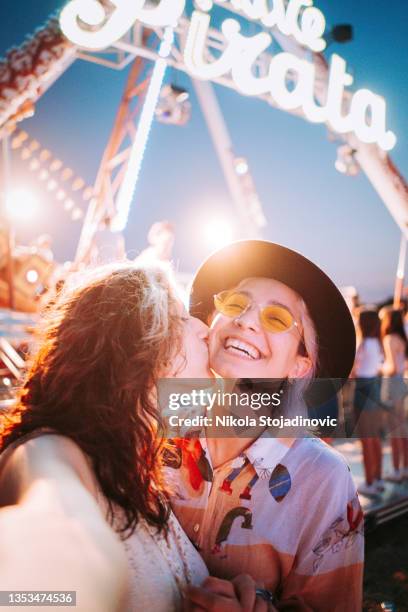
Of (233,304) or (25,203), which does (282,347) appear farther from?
(25,203)

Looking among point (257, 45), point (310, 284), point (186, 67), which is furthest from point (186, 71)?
point (310, 284)

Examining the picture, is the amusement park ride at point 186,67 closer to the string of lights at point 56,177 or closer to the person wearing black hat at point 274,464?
the person wearing black hat at point 274,464

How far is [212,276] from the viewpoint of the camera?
1.95 meters

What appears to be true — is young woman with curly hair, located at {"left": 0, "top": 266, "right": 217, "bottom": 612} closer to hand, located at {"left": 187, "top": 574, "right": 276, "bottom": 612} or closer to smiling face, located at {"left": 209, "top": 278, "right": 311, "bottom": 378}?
hand, located at {"left": 187, "top": 574, "right": 276, "bottom": 612}

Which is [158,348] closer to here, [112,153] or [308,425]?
[308,425]

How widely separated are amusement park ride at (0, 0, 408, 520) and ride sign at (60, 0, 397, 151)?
0.01 m

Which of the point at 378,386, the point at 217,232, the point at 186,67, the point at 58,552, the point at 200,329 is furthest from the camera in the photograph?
the point at 217,232

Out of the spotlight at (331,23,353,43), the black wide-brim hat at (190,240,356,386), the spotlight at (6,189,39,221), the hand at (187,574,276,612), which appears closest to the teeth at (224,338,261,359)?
the black wide-brim hat at (190,240,356,386)

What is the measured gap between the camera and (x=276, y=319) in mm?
1669

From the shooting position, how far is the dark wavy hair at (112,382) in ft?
2.97

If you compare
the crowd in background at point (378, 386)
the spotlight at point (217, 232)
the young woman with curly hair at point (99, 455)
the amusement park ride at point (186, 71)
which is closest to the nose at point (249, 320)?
the young woman with curly hair at point (99, 455)

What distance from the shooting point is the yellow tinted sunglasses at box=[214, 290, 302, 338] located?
65.3 inches

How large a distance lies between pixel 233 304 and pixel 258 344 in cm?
21

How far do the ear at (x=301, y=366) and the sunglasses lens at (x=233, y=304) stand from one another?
33cm
